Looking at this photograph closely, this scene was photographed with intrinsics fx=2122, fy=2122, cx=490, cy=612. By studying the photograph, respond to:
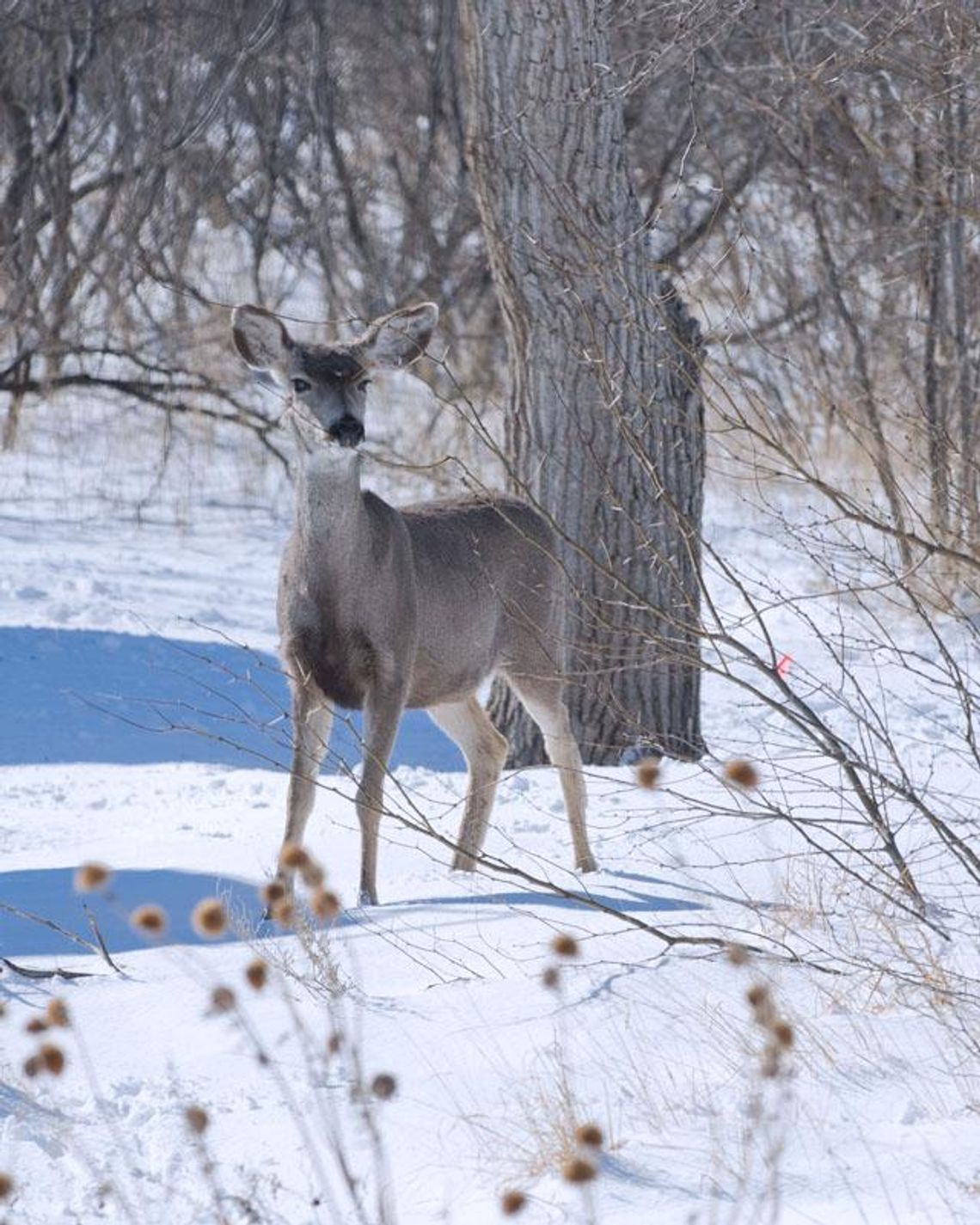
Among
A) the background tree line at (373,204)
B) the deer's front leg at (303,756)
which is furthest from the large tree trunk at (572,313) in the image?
the deer's front leg at (303,756)

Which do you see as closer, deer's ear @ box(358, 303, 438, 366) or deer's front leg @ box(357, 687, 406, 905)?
deer's front leg @ box(357, 687, 406, 905)

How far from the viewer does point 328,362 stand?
7.13m

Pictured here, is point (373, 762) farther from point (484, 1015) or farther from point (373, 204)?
point (373, 204)

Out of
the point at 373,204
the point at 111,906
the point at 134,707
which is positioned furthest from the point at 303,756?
the point at 373,204

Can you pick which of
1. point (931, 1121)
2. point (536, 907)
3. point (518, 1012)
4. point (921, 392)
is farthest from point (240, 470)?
point (931, 1121)

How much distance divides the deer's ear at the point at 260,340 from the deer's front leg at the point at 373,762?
3.92 feet

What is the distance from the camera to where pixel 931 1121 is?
3.85m

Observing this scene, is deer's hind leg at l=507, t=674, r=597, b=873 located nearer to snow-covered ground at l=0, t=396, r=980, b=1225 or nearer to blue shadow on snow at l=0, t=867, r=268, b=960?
snow-covered ground at l=0, t=396, r=980, b=1225

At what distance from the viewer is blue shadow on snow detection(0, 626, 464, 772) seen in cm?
964

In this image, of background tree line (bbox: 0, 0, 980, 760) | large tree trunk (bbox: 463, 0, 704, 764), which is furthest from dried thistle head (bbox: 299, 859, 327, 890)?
background tree line (bbox: 0, 0, 980, 760)

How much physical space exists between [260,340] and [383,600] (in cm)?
99

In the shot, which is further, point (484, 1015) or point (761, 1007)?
point (484, 1015)

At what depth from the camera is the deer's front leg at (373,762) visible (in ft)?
21.8

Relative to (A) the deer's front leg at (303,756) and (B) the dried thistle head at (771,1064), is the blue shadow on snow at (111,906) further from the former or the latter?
(B) the dried thistle head at (771,1064)
